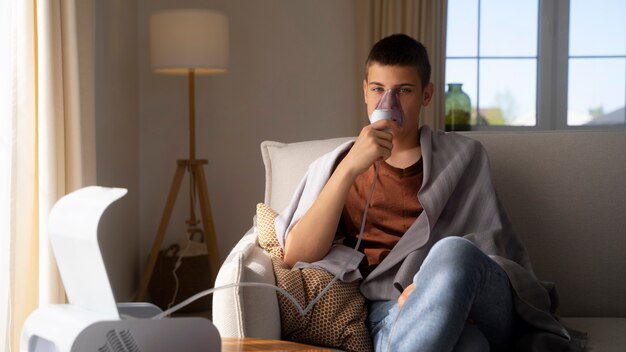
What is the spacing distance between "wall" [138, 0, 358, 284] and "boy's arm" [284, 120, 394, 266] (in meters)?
2.35

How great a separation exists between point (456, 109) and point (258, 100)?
117 centimetres

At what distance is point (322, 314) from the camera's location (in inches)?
68.1

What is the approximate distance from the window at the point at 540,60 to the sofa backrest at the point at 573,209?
2.40 meters

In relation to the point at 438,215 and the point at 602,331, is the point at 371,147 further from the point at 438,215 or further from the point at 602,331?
the point at 602,331

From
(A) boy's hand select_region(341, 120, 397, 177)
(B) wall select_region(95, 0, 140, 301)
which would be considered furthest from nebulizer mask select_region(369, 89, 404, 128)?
(B) wall select_region(95, 0, 140, 301)

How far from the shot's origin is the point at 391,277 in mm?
1936

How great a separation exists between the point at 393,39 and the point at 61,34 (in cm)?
106

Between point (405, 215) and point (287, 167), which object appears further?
point (287, 167)

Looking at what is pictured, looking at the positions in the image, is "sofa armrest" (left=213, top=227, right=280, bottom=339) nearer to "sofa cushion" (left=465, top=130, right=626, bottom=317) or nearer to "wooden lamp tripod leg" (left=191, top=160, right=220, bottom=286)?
"sofa cushion" (left=465, top=130, right=626, bottom=317)

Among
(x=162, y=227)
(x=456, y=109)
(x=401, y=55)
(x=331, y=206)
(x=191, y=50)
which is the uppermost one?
(x=191, y=50)

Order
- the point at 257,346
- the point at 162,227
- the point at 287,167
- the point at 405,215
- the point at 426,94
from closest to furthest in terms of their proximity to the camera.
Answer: the point at 257,346
the point at 405,215
the point at 426,94
the point at 287,167
the point at 162,227

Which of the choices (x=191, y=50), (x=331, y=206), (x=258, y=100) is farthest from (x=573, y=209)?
(x=258, y=100)

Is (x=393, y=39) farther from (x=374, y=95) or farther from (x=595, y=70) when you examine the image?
(x=595, y=70)

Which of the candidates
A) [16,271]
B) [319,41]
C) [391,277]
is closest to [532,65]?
[319,41]
